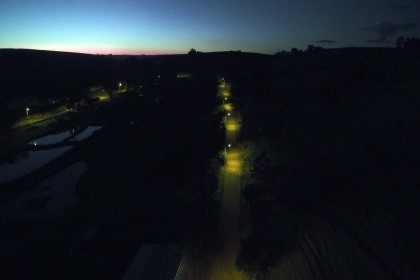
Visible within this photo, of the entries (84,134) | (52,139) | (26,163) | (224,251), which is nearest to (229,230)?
(224,251)

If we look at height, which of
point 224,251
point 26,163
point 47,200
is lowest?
point 47,200

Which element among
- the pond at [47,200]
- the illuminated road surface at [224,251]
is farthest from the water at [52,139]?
the illuminated road surface at [224,251]

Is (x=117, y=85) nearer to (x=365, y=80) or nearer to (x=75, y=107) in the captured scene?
(x=75, y=107)

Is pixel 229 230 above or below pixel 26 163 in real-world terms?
above

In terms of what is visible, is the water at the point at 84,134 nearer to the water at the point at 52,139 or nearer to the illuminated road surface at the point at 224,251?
the water at the point at 52,139

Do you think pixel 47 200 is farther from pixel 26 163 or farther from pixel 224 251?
pixel 224 251
